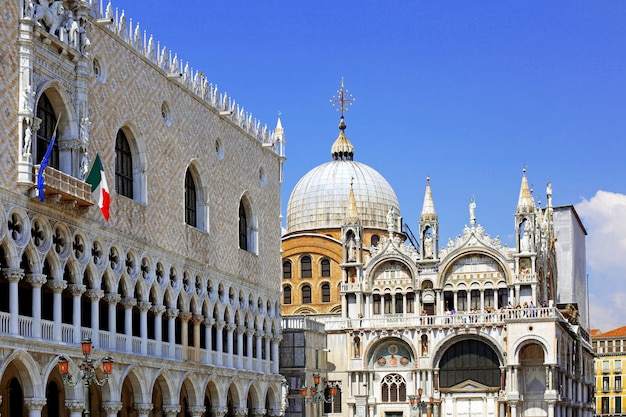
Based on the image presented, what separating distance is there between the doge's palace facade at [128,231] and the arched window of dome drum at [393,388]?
31.4 feet

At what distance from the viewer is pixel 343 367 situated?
5497cm

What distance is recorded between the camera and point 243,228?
44906 millimetres

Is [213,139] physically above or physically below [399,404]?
above

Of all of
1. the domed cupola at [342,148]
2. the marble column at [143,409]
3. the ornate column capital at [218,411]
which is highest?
the domed cupola at [342,148]

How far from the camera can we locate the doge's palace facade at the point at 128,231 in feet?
91.9

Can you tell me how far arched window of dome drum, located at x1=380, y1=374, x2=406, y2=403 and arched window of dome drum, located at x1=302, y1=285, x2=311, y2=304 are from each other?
10.3m

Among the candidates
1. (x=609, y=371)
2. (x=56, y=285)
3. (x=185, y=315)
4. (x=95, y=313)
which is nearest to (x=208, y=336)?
(x=185, y=315)

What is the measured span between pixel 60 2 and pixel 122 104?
4590 millimetres

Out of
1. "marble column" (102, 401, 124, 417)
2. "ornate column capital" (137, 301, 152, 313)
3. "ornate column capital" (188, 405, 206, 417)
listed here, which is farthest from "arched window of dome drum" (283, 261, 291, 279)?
"marble column" (102, 401, 124, 417)

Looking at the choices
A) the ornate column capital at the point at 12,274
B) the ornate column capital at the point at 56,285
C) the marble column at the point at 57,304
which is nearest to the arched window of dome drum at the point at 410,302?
the marble column at the point at 57,304

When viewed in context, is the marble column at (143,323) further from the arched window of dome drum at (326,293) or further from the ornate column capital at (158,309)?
the arched window of dome drum at (326,293)

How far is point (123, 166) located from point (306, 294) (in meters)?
30.4

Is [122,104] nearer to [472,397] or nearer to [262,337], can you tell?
[262,337]

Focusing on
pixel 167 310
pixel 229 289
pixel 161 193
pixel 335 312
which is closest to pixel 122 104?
pixel 161 193
